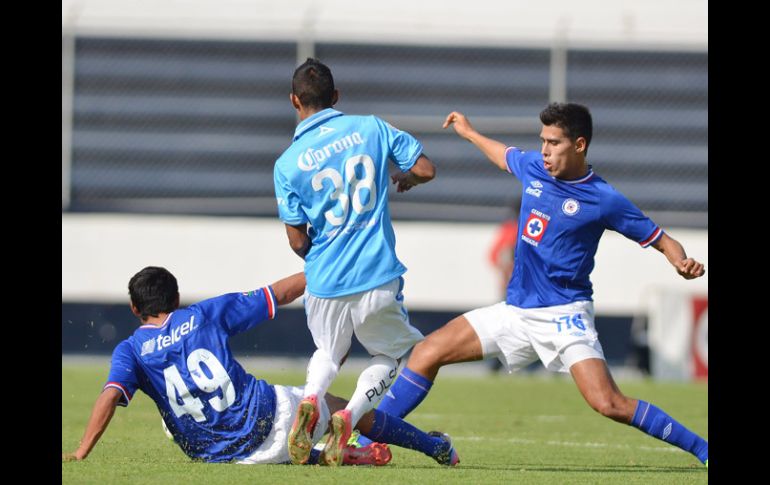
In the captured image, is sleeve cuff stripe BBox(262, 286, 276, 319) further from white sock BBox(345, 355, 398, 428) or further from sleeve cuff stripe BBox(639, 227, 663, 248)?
sleeve cuff stripe BBox(639, 227, 663, 248)

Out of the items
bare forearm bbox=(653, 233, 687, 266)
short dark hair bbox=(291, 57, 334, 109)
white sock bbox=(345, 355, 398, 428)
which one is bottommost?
white sock bbox=(345, 355, 398, 428)

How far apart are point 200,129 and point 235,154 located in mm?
733

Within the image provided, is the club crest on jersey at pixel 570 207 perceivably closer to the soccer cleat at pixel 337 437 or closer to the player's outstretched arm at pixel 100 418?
the soccer cleat at pixel 337 437

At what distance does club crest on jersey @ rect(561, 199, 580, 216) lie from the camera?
806 centimetres

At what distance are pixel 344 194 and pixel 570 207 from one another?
1542 millimetres

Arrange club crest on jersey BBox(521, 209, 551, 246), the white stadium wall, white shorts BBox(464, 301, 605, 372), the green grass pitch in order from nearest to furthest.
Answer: the green grass pitch, white shorts BBox(464, 301, 605, 372), club crest on jersey BBox(521, 209, 551, 246), the white stadium wall

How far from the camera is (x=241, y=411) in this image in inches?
285

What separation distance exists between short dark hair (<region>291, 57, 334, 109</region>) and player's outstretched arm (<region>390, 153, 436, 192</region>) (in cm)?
57

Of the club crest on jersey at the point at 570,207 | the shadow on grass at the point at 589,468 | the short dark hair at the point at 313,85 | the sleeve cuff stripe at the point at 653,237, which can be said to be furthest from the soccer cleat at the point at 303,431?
the sleeve cuff stripe at the point at 653,237

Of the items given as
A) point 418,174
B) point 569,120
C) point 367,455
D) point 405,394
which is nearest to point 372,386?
point 367,455

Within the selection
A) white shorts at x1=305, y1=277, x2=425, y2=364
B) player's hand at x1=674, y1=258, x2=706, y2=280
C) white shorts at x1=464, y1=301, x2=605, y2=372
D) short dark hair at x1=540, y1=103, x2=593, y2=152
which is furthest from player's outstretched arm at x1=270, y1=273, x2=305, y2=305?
player's hand at x1=674, y1=258, x2=706, y2=280

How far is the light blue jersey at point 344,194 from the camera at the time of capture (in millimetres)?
7219

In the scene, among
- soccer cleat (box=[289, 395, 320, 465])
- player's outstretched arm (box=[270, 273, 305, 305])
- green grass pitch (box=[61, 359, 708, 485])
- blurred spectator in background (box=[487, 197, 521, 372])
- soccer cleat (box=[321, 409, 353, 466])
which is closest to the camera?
green grass pitch (box=[61, 359, 708, 485])

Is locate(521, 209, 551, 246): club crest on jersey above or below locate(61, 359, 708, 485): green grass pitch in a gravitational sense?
above
